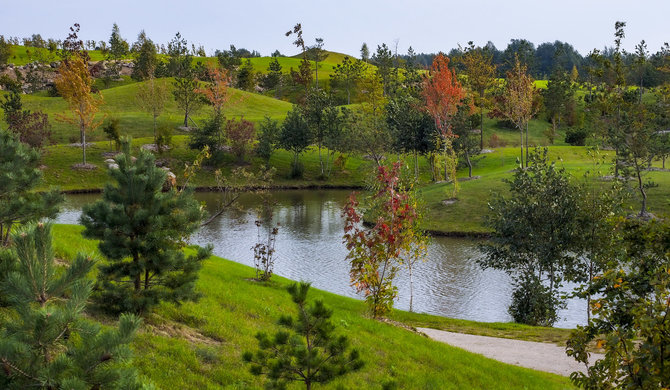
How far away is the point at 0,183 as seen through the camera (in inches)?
542

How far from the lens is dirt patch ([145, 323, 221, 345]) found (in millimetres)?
12789

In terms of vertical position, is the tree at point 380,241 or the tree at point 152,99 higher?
the tree at point 152,99

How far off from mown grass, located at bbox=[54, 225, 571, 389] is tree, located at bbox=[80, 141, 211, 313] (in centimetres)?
73

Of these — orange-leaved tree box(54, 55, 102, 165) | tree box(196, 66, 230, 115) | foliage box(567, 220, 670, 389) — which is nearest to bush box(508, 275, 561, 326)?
foliage box(567, 220, 670, 389)

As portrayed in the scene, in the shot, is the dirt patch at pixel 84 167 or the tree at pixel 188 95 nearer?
the dirt patch at pixel 84 167

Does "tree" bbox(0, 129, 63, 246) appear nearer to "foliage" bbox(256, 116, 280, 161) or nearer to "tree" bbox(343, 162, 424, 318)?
"tree" bbox(343, 162, 424, 318)

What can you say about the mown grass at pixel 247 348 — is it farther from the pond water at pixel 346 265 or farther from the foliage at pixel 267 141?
the foliage at pixel 267 141

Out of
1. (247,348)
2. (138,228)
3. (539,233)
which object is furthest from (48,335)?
(539,233)

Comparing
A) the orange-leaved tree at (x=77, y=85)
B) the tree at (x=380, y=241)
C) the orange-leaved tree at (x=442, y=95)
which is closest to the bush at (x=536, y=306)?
the tree at (x=380, y=241)

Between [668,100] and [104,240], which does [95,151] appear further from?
[668,100]

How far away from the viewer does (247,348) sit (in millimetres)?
13242

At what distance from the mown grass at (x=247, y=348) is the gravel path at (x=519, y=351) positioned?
1.47m

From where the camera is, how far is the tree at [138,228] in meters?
12.2

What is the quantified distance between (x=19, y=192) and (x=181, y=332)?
6526 mm
